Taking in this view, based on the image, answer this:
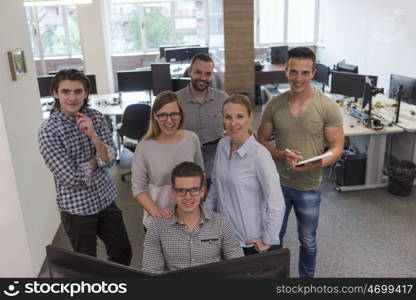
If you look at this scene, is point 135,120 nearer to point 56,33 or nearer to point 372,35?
point 372,35

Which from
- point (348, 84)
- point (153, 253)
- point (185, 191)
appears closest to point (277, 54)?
point (348, 84)

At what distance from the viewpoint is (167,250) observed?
1890mm

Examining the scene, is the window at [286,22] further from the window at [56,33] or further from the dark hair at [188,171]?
the dark hair at [188,171]

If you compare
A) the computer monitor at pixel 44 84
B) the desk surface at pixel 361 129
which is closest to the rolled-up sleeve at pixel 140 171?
the desk surface at pixel 361 129

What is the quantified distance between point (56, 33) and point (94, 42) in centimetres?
319

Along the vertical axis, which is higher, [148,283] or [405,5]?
[405,5]

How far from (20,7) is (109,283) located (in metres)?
3.15

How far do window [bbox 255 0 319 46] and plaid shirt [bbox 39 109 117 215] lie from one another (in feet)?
32.3

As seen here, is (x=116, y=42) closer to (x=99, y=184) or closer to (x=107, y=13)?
(x=107, y=13)

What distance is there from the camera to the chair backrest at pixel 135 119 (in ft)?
16.5

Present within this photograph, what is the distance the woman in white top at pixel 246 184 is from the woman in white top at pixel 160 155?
267mm

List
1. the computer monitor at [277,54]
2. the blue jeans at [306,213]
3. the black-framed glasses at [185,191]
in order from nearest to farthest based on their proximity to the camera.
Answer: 1. the black-framed glasses at [185,191]
2. the blue jeans at [306,213]
3. the computer monitor at [277,54]

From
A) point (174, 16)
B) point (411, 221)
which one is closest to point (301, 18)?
point (174, 16)

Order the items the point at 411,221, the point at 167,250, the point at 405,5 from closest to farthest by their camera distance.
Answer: the point at 167,250 → the point at 411,221 → the point at 405,5
